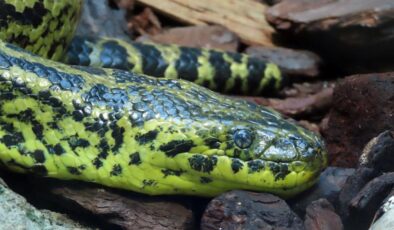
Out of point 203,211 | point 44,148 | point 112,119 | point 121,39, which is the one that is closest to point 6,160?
point 44,148

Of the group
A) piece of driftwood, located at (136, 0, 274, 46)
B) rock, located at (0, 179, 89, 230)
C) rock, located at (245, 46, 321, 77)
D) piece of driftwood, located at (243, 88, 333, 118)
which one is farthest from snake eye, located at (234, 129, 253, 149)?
piece of driftwood, located at (136, 0, 274, 46)

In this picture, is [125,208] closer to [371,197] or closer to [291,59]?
[371,197]

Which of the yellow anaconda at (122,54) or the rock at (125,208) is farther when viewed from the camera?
the yellow anaconda at (122,54)

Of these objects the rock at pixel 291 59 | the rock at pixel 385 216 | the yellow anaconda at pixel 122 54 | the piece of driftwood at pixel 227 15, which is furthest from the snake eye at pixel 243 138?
the piece of driftwood at pixel 227 15

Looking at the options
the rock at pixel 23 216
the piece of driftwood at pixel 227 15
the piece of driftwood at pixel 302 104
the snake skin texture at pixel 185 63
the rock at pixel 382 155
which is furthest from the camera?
the piece of driftwood at pixel 227 15

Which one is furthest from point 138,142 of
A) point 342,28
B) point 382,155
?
point 342,28

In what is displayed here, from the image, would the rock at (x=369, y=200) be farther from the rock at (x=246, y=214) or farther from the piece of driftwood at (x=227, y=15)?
the piece of driftwood at (x=227, y=15)

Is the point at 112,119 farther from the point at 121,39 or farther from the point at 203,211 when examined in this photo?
the point at 121,39
